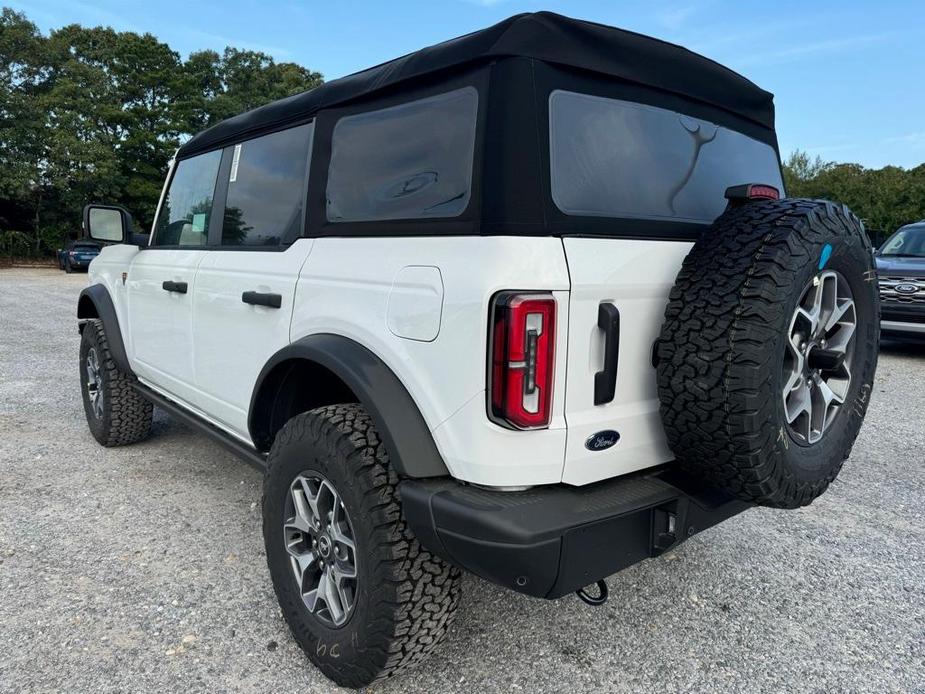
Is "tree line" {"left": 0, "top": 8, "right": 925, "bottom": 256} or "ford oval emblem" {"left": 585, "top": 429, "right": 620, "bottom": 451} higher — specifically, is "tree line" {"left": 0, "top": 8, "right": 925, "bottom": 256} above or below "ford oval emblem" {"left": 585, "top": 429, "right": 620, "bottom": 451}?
above

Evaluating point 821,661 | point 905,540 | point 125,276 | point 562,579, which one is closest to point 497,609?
point 562,579

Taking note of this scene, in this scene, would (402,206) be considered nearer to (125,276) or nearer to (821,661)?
(821,661)

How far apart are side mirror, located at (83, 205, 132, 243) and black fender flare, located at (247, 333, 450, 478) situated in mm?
2699

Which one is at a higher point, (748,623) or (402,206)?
→ (402,206)

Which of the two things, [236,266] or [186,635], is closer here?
[186,635]

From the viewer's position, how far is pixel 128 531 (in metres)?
3.19

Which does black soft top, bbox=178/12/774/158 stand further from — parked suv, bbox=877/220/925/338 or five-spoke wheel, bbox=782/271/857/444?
parked suv, bbox=877/220/925/338

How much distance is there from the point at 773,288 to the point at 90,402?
14.8 feet

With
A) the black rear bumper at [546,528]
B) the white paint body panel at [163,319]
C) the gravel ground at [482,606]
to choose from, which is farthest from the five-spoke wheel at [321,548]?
the white paint body panel at [163,319]

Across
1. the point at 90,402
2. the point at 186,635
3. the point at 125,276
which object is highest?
the point at 125,276

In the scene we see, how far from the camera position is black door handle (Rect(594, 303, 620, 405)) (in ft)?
5.94

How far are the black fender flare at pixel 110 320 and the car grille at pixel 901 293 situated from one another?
809 cm

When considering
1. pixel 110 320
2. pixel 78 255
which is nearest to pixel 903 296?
pixel 110 320

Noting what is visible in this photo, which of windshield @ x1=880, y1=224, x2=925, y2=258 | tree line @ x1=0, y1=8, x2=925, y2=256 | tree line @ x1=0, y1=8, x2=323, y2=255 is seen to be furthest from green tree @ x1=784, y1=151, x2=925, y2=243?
tree line @ x1=0, y1=8, x2=323, y2=255
